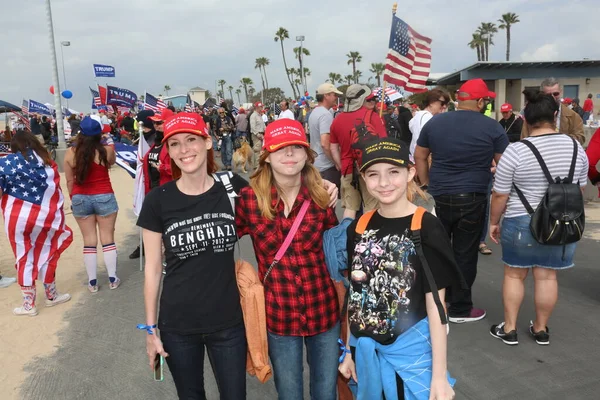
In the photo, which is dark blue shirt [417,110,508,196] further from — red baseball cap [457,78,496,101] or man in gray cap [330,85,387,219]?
man in gray cap [330,85,387,219]

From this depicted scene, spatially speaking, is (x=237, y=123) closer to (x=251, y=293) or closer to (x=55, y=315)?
(x=55, y=315)

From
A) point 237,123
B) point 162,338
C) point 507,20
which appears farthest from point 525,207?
point 507,20

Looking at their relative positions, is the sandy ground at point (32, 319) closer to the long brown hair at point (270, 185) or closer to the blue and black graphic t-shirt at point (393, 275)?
the long brown hair at point (270, 185)

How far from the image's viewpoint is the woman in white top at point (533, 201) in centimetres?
345

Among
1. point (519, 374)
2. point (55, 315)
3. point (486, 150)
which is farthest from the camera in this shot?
point (55, 315)

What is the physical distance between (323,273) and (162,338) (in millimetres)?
A: 859

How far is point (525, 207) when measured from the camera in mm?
3580

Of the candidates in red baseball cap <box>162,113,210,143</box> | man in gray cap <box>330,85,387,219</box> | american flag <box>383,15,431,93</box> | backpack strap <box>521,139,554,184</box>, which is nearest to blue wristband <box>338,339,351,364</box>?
red baseball cap <box>162,113,210,143</box>

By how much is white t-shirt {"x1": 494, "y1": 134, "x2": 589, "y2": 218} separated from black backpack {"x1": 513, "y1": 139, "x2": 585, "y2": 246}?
0.11 feet

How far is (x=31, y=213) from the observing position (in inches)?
195

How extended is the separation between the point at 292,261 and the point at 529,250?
2.25m

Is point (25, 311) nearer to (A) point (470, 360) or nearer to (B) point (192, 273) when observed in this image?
(B) point (192, 273)

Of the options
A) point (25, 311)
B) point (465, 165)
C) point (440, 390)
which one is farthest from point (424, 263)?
point (25, 311)

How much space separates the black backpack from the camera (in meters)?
Answer: 3.40
